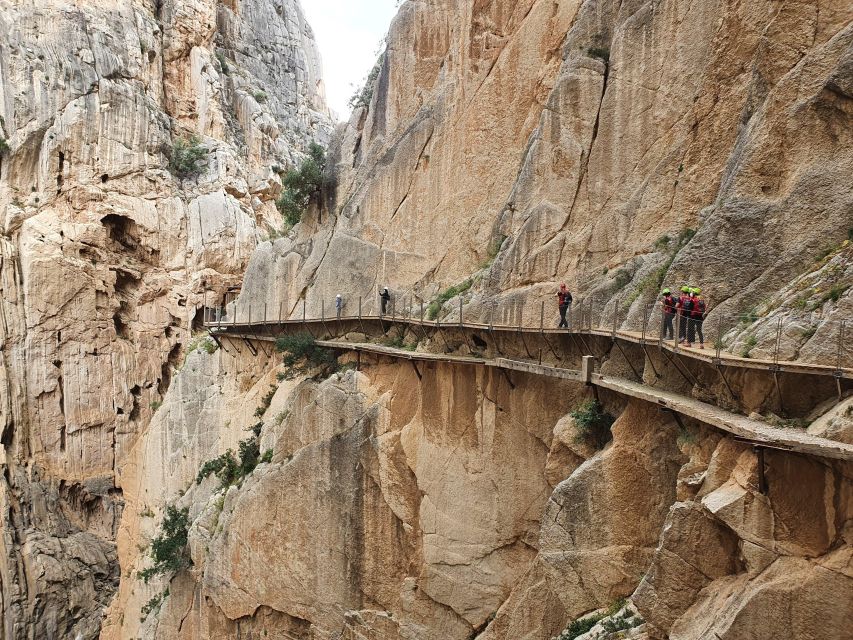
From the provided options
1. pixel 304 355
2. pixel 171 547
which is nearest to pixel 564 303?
pixel 304 355

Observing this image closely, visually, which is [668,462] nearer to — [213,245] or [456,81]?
[456,81]

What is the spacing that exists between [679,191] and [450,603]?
33.2 feet

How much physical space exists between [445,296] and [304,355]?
5612 mm

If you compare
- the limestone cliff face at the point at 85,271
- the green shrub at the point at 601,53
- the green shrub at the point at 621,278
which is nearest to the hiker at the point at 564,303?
the green shrub at the point at 621,278

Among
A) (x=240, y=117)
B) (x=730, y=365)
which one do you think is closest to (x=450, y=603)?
(x=730, y=365)

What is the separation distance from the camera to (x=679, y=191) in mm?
14133

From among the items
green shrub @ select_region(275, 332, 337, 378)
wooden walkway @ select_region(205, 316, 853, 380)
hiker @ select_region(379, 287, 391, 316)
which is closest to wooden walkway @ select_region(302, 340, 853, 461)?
wooden walkway @ select_region(205, 316, 853, 380)

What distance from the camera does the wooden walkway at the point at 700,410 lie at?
7734mm

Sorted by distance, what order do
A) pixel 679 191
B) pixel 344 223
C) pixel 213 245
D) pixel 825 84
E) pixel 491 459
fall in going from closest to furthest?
pixel 825 84, pixel 679 191, pixel 491 459, pixel 344 223, pixel 213 245

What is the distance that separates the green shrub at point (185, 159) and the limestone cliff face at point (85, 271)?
1.26 ft

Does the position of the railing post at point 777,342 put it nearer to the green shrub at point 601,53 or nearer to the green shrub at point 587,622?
the green shrub at point 587,622

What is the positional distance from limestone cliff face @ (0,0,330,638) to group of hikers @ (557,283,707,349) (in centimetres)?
2944

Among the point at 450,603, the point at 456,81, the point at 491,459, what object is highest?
the point at 456,81

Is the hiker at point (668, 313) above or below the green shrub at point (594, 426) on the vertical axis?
above
